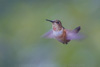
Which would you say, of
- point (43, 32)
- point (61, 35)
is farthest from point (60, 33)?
point (43, 32)

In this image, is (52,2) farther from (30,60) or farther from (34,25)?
(30,60)

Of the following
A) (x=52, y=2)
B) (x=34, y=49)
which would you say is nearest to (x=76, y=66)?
(x=34, y=49)

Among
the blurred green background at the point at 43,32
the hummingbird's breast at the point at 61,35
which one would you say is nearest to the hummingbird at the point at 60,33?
the hummingbird's breast at the point at 61,35

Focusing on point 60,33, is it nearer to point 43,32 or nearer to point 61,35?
point 61,35

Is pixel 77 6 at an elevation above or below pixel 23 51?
above

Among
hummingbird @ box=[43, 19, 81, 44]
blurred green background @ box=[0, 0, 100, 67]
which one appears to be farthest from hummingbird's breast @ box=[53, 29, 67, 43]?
blurred green background @ box=[0, 0, 100, 67]

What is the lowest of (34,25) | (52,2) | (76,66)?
(76,66)

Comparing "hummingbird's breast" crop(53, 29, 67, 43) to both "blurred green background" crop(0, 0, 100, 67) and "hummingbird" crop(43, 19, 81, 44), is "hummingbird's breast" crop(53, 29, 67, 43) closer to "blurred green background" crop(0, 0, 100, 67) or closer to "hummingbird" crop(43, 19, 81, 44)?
"hummingbird" crop(43, 19, 81, 44)

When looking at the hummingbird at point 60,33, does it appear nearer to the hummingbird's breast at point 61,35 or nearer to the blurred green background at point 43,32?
the hummingbird's breast at point 61,35
